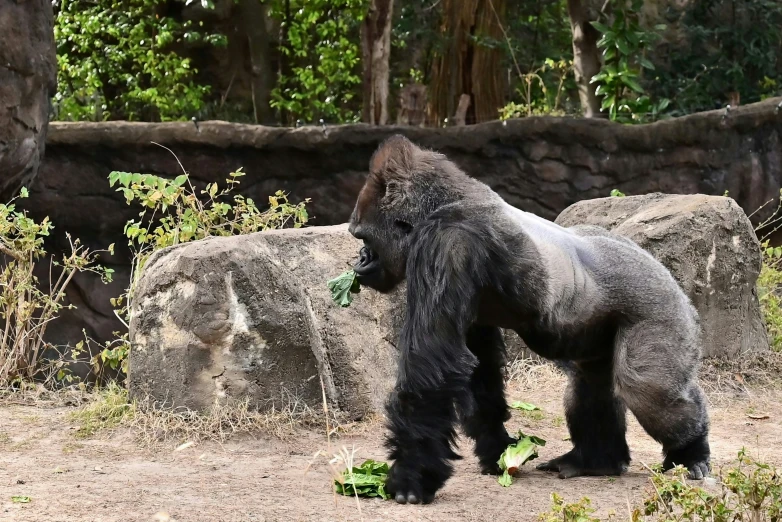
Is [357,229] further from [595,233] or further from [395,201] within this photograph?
[595,233]

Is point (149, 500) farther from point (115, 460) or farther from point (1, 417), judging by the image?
point (1, 417)

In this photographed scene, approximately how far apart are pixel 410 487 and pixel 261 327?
1452mm

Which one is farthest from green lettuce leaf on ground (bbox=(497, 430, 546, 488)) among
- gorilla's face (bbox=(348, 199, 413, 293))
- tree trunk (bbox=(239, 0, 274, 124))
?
tree trunk (bbox=(239, 0, 274, 124))

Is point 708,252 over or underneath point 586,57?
underneath

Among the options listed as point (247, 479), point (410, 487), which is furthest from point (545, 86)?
point (410, 487)

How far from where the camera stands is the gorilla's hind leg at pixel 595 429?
384cm

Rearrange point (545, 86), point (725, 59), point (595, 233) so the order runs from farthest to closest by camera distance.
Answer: point (545, 86) < point (725, 59) < point (595, 233)

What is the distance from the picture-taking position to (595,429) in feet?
12.7

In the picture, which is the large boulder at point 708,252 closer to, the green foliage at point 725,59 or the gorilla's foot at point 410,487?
the gorilla's foot at point 410,487

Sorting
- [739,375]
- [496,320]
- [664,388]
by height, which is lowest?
[739,375]

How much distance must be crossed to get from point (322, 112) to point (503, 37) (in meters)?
2.66

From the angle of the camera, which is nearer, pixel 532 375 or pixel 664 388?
pixel 664 388

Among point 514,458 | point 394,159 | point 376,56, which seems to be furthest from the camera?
point 376,56

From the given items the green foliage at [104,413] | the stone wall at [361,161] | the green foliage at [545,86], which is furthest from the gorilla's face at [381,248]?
the green foliage at [545,86]
